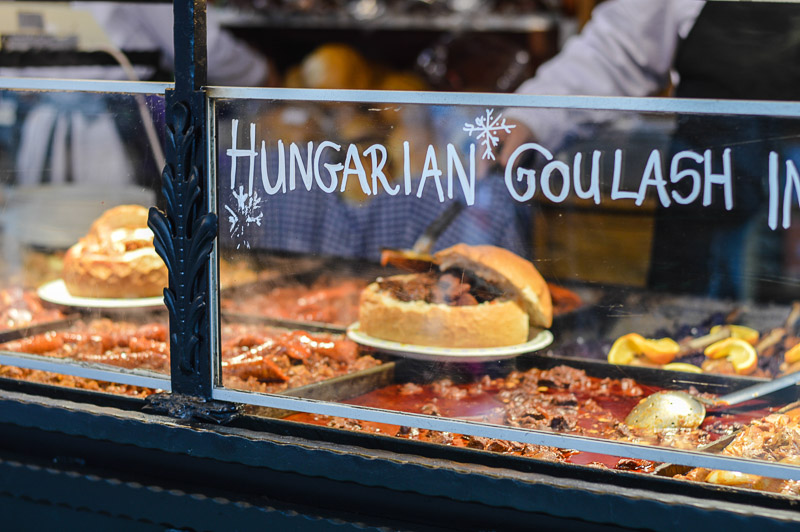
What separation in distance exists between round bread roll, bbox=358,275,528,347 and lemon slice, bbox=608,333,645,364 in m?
0.28

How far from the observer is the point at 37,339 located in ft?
6.50

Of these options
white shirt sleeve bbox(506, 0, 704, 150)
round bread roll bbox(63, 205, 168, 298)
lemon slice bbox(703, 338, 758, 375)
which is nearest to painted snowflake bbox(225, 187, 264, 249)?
round bread roll bbox(63, 205, 168, 298)

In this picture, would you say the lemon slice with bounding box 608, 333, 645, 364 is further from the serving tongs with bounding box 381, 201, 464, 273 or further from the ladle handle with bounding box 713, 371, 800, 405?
the serving tongs with bounding box 381, 201, 464, 273

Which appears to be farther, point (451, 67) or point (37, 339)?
point (451, 67)

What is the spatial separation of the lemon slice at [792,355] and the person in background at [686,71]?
178 millimetres

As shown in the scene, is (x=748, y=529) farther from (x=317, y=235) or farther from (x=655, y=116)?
(x=317, y=235)

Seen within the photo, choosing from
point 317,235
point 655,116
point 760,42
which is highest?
point 760,42

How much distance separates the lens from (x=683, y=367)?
190cm

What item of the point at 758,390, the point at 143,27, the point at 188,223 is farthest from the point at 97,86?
the point at 143,27

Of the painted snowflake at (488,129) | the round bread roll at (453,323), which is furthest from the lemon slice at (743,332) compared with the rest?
the painted snowflake at (488,129)

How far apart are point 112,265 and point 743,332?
67.5 inches

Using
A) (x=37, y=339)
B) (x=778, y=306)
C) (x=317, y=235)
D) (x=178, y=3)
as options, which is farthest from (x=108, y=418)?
(x=778, y=306)

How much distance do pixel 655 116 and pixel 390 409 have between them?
762 millimetres

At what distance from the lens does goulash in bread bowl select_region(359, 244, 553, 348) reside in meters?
1.74
